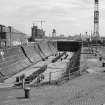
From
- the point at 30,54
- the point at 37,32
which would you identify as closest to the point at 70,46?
the point at 30,54

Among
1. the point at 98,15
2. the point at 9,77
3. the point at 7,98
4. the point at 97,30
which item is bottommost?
the point at 9,77

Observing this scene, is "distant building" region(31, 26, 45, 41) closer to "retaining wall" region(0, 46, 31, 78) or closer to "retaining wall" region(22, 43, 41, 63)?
"retaining wall" region(22, 43, 41, 63)

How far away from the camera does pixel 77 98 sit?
1361 centimetres

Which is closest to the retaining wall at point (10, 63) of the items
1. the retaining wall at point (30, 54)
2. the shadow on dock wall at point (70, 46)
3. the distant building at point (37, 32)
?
the retaining wall at point (30, 54)

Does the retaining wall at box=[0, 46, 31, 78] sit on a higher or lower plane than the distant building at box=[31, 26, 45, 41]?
lower

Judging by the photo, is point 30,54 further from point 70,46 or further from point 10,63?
point 70,46

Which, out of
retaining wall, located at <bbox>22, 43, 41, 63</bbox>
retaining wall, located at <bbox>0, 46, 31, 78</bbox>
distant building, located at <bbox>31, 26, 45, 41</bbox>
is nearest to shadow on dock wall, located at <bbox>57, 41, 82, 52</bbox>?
retaining wall, located at <bbox>22, 43, 41, 63</bbox>

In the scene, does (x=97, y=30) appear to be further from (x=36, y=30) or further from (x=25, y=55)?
(x=25, y=55)

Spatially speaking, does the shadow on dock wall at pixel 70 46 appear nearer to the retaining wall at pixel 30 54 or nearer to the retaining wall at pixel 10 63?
the retaining wall at pixel 30 54

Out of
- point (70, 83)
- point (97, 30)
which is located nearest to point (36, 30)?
point (97, 30)

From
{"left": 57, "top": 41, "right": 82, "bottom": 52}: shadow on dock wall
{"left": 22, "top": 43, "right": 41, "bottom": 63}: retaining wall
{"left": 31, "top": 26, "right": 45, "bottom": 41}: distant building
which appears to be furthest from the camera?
{"left": 31, "top": 26, "right": 45, "bottom": 41}: distant building

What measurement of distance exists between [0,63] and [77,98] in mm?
26557

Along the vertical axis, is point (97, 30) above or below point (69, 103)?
above

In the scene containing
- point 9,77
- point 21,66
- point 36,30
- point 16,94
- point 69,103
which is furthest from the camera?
point 36,30
